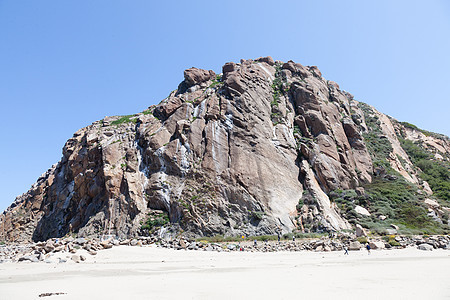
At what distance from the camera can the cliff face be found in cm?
3334

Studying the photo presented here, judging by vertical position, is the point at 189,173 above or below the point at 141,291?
above

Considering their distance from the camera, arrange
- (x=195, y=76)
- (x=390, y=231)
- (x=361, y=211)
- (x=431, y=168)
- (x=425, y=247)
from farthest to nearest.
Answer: (x=195, y=76) → (x=431, y=168) → (x=361, y=211) → (x=390, y=231) → (x=425, y=247)

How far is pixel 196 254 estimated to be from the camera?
18.7m

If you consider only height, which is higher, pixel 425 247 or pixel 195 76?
pixel 195 76

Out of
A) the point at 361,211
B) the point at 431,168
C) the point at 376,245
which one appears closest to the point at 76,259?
the point at 376,245

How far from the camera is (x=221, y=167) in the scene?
37.2 m

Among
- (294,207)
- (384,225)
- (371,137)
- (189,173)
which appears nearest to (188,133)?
(189,173)

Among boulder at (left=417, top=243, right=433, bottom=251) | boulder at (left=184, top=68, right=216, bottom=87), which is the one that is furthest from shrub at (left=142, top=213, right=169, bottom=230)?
boulder at (left=184, top=68, right=216, bottom=87)

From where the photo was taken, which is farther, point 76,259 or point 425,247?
point 425,247

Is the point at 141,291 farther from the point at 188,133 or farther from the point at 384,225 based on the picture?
the point at 188,133

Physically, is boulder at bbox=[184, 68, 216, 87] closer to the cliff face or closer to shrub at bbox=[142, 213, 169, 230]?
the cliff face

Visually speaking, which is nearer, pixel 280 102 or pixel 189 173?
pixel 189 173

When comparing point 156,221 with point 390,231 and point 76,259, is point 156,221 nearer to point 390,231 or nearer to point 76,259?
point 76,259

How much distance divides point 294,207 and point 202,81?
38.5 meters
